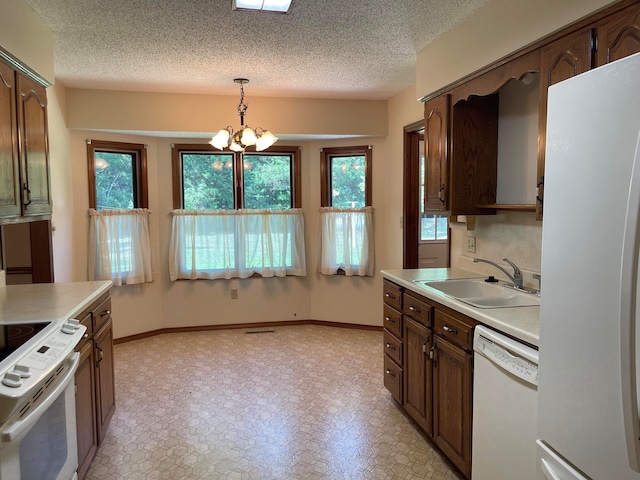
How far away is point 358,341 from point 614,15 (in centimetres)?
347

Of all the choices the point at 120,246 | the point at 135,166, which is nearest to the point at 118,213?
the point at 120,246

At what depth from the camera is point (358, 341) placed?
14.6ft

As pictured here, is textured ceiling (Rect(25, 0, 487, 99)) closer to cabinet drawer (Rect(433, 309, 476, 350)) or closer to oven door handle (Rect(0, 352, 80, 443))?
cabinet drawer (Rect(433, 309, 476, 350))

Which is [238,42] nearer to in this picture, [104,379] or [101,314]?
[101,314]

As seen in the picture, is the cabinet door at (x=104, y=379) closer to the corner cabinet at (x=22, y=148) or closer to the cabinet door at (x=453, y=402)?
the corner cabinet at (x=22, y=148)

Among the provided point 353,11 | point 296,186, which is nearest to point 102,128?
point 296,186

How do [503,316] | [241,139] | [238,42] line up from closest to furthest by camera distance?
1. [503,316]
2. [238,42]
3. [241,139]

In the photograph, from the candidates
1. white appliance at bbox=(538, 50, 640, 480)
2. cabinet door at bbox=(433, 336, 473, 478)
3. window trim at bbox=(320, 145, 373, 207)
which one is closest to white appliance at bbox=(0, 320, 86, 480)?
white appliance at bbox=(538, 50, 640, 480)

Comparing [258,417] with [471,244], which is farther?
[471,244]

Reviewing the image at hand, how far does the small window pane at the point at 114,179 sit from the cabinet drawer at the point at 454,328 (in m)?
3.54

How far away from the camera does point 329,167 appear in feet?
16.0

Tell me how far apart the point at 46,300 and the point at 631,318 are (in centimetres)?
262

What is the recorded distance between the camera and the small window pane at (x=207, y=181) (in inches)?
187

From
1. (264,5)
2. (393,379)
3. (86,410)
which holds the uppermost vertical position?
(264,5)
